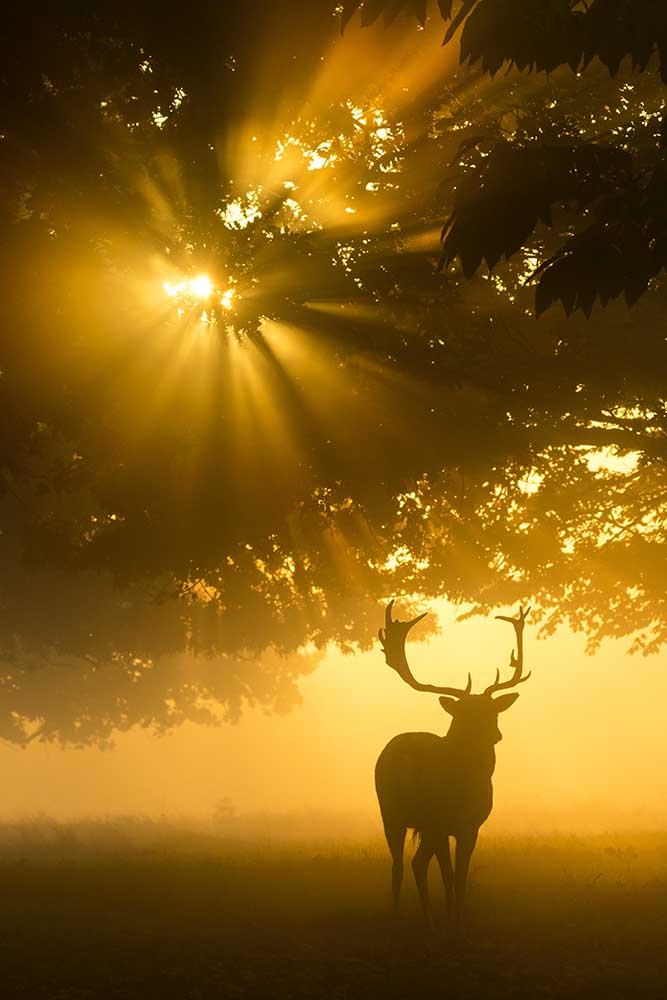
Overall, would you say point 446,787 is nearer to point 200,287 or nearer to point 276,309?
point 276,309

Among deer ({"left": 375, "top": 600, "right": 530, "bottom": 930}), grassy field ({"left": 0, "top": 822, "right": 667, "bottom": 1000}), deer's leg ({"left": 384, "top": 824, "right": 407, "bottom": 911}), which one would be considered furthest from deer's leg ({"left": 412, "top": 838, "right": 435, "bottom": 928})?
deer's leg ({"left": 384, "top": 824, "right": 407, "bottom": 911})

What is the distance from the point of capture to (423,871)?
39.9 ft

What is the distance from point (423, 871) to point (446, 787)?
94 cm

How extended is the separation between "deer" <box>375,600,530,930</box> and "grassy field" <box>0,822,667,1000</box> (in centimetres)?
60

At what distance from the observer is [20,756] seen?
77.9 m

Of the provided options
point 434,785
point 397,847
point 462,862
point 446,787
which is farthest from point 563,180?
point 397,847

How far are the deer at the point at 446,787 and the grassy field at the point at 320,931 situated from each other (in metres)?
0.60

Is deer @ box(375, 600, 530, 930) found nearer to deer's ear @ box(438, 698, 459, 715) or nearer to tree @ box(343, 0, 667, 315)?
deer's ear @ box(438, 698, 459, 715)

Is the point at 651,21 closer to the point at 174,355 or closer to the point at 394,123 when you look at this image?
the point at 174,355

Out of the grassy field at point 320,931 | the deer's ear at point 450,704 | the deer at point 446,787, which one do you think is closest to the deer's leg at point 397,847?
the deer at point 446,787

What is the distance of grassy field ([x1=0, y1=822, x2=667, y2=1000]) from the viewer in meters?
9.84

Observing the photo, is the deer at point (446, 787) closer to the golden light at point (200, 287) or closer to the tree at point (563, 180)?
the golden light at point (200, 287)

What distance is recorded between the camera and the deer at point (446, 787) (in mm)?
12352

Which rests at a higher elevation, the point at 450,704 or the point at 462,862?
the point at 450,704
